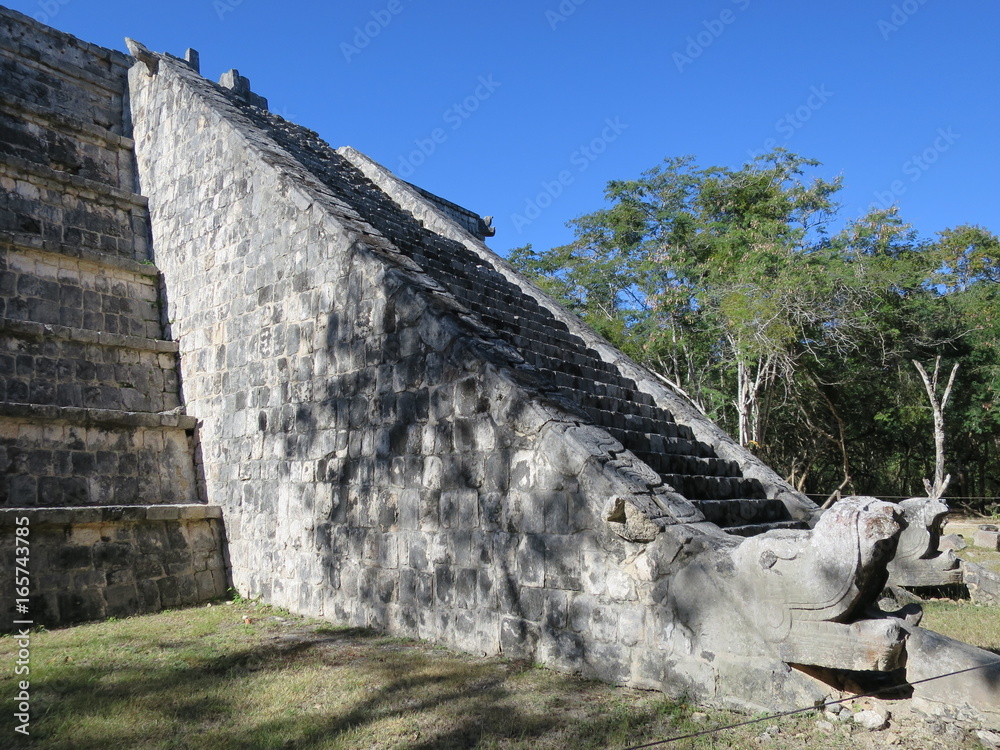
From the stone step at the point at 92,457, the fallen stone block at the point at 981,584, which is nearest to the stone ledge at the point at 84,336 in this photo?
the stone step at the point at 92,457

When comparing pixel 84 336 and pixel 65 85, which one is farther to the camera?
pixel 65 85

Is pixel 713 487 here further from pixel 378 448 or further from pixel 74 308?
pixel 74 308

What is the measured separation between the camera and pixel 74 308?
7125 mm

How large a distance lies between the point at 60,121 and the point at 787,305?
12.6 metres

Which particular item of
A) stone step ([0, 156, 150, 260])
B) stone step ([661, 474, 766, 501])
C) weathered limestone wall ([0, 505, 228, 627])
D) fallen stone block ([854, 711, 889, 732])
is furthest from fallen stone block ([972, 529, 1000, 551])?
stone step ([0, 156, 150, 260])

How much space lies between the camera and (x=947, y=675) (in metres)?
3.17

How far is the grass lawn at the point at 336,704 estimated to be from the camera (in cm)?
321

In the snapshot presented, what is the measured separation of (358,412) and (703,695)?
325cm

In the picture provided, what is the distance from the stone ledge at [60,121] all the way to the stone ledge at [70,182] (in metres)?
0.73

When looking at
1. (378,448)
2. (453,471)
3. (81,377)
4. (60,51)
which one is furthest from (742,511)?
(60,51)

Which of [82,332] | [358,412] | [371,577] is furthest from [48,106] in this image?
[371,577]

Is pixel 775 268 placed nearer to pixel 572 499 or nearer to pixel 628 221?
pixel 628 221

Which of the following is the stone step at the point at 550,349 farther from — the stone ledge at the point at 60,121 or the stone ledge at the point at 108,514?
the stone ledge at the point at 108,514

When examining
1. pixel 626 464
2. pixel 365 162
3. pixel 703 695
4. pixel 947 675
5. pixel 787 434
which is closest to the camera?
pixel 947 675
